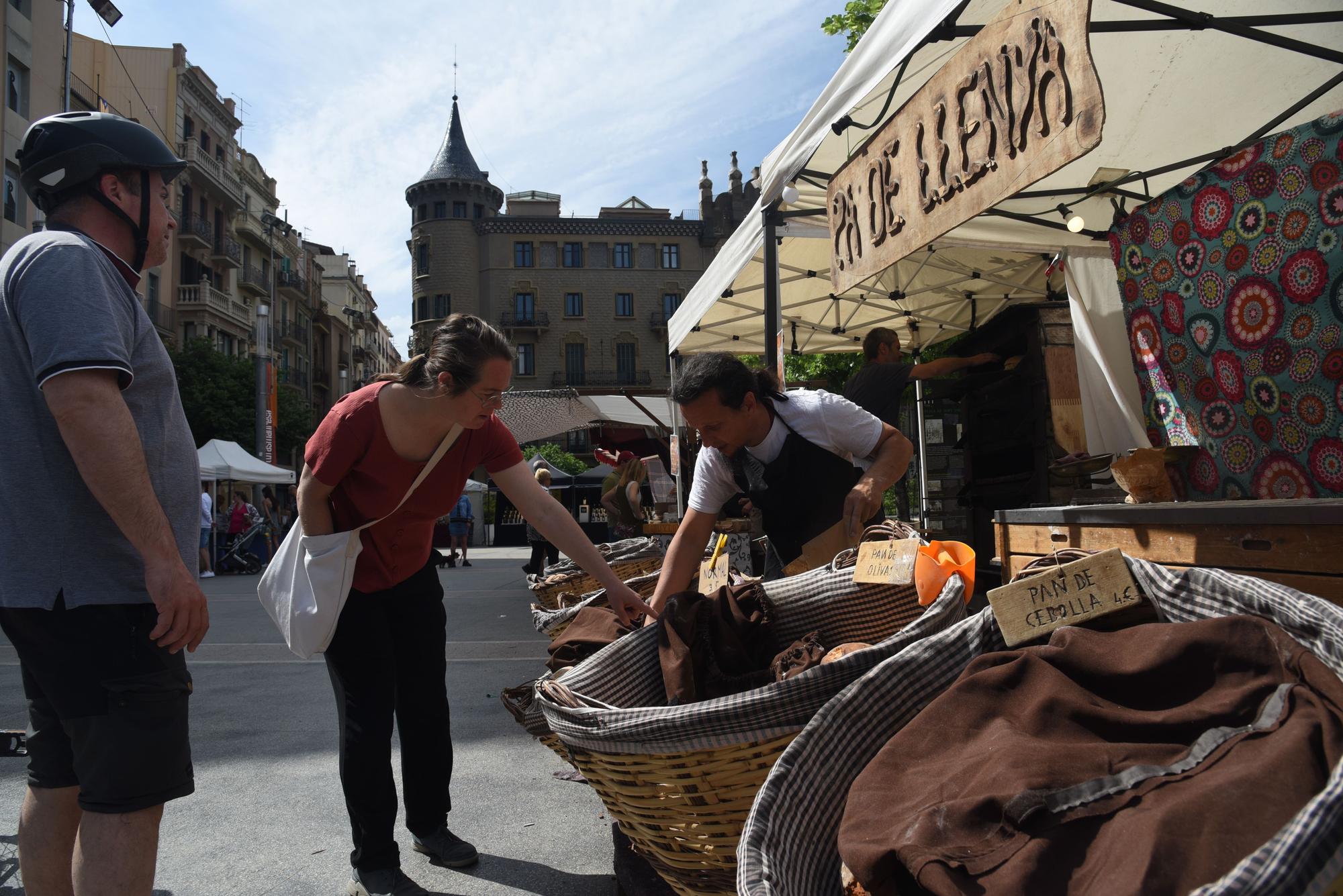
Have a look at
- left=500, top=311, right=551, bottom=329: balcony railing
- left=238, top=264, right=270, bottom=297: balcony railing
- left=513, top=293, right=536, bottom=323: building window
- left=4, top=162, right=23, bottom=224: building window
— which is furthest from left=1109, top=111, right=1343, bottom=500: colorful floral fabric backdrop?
left=513, top=293, right=536, bottom=323: building window

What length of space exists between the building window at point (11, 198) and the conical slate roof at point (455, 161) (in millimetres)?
30545

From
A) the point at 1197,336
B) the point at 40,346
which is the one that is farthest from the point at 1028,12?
the point at 40,346

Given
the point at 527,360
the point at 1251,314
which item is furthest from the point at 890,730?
the point at 527,360

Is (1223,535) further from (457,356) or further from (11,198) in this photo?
(11,198)

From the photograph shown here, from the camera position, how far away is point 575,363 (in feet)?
170

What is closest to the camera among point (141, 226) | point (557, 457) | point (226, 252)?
point (141, 226)

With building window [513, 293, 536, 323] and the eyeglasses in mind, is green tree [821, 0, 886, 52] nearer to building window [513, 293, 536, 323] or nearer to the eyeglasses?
the eyeglasses

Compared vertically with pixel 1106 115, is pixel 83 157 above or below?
below

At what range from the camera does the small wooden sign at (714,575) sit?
8.23 ft

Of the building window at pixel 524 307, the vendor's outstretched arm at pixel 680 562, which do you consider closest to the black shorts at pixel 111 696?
the vendor's outstretched arm at pixel 680 562

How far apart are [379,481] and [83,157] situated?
1.11 m

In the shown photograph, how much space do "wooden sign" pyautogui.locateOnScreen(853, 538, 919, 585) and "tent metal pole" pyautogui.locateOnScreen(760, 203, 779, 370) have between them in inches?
119

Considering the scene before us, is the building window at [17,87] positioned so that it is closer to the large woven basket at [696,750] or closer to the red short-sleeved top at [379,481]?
the red short-sleeved top at [379,481]

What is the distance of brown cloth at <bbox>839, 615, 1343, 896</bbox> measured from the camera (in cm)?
94
